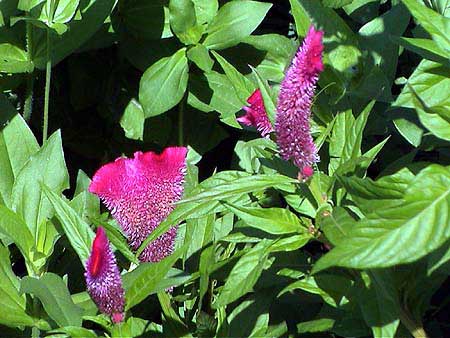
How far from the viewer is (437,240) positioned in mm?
1275

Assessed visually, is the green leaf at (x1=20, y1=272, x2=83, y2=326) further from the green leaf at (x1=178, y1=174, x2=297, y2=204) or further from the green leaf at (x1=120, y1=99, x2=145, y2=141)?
the green leaf at (x1=120, y1=99, x2=145, y2=141)

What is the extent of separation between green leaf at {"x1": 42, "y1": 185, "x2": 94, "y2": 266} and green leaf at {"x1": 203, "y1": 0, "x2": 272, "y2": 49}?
2.43 feet

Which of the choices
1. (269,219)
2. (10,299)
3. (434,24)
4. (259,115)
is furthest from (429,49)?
(10,299)

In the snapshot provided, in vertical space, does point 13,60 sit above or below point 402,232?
below

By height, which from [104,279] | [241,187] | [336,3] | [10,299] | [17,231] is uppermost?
[336,3]

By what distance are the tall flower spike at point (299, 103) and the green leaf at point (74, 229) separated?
19.9 inches

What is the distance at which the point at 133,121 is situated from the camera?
107 inches

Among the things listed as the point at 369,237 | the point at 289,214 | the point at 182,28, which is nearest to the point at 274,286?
the point at 289,214

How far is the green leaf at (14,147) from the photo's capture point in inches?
93.9

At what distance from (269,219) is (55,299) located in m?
0.49

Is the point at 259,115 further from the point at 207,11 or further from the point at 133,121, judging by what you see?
the point at 133,121

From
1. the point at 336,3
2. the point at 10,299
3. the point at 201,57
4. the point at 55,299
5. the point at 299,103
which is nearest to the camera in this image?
the point at 299,103

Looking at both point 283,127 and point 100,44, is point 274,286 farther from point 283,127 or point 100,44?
point 100,44

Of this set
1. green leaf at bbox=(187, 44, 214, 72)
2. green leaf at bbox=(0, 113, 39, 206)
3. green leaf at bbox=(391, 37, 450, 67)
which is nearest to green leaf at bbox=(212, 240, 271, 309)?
green leaf at bbox=(391, 37, 450, 67)
